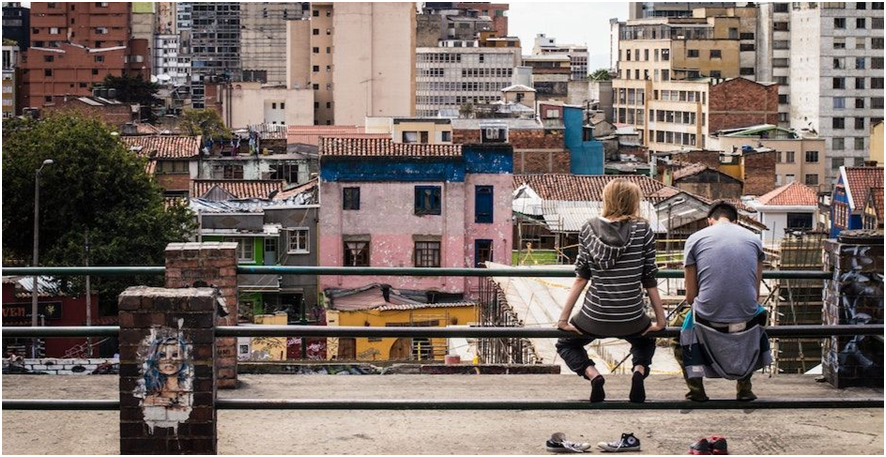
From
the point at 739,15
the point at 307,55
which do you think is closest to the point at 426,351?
the point at 739,15

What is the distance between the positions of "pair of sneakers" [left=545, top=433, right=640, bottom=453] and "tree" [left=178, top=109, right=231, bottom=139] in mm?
90717

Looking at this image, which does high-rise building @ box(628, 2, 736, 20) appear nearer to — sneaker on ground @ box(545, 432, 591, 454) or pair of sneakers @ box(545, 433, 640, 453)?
pair of sneakers @ box(545, 433, 640, 453)

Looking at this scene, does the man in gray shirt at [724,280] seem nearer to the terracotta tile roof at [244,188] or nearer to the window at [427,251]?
the window at [427,251]

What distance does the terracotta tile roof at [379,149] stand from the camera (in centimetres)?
5056

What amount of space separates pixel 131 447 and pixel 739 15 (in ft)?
404

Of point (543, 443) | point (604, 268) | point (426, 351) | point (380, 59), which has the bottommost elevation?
point (426, 351)

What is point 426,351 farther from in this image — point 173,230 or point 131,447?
point 131,447

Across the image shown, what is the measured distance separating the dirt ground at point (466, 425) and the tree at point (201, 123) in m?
89.3

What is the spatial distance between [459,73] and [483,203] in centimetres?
11083

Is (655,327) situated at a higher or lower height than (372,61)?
lower

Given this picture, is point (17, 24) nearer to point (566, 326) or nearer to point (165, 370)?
point (165, 370)

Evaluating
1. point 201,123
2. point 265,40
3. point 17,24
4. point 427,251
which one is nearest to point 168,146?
point 427,251

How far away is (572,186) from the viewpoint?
65375 mm

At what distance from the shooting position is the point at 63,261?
47.9 meters
